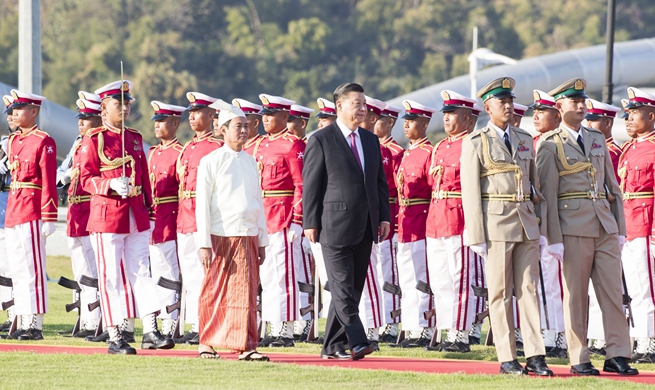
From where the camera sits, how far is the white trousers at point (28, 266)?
11.7 m

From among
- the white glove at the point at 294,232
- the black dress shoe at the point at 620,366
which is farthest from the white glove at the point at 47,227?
the black dress shoe at the point at 620,366

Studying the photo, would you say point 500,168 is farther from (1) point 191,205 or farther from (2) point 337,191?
(1) point 191,205

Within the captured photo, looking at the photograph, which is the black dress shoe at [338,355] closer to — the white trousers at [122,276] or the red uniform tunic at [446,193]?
the white trousers at [122,276]

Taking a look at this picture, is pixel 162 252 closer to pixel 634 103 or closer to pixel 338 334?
pixel 338 334

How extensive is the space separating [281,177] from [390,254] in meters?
1.32

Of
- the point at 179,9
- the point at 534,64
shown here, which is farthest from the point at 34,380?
the point at 179,9

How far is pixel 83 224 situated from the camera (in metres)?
12.1

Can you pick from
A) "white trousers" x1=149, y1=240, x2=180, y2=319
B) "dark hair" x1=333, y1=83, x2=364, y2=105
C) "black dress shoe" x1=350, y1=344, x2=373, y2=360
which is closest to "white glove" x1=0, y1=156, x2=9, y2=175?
"white trousers" x1=149, y1=240, x2=180, y2=319

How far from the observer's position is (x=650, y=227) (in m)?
10.9

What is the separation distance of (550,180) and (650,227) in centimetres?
180

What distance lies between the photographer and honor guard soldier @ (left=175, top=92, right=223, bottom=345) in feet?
38.5

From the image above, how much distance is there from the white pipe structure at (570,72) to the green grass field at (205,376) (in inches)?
767

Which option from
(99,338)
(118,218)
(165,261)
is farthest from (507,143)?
(99,338)

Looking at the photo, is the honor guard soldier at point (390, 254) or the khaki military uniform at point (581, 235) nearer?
the khaki military uniform at point (581, 235)
